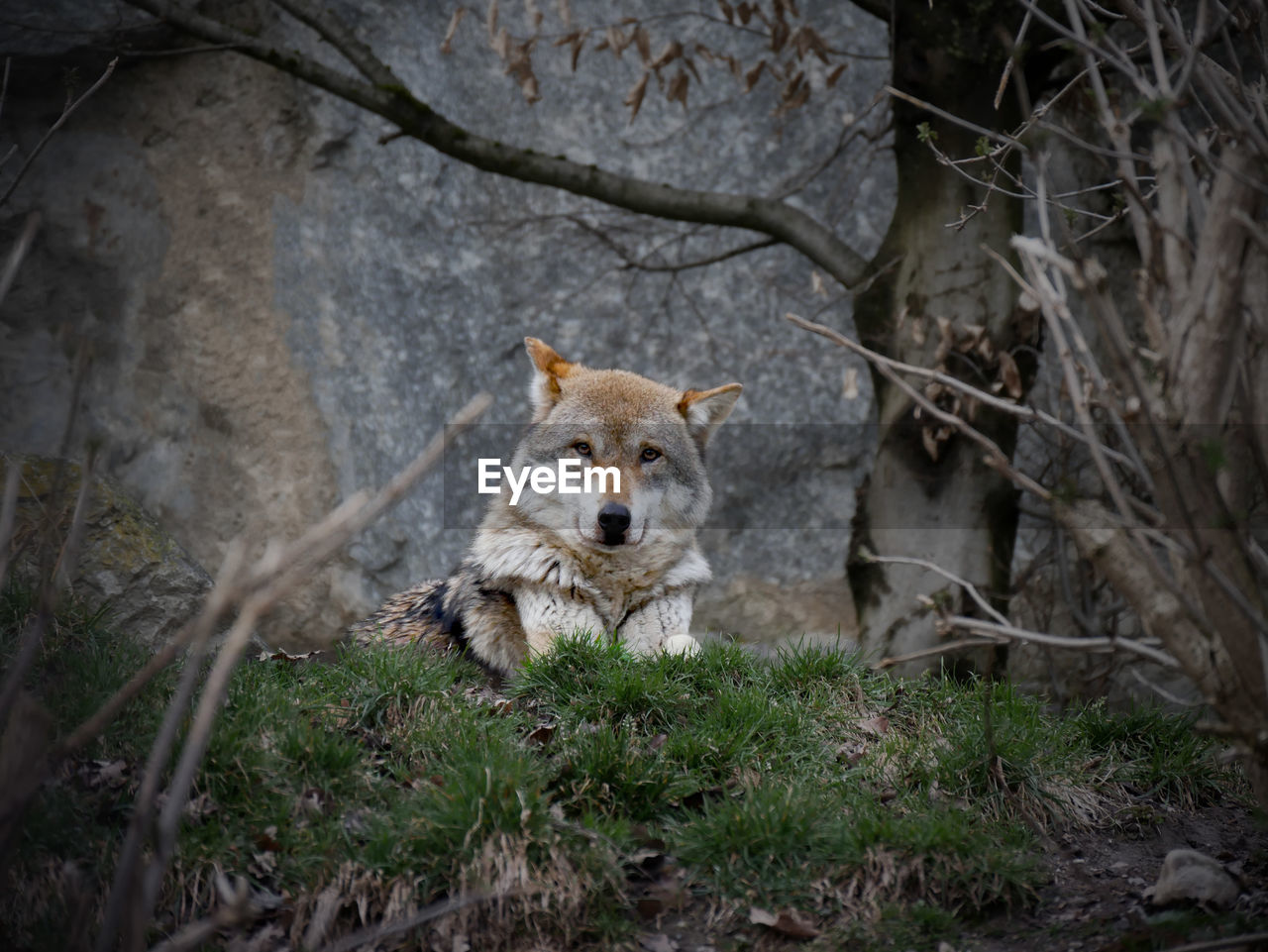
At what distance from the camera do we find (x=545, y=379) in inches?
229

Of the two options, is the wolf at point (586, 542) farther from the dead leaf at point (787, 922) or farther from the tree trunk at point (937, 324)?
the tree trunk at point (937, 324)

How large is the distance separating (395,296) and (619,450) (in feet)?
14.4

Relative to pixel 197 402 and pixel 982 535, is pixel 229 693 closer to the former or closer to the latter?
pixel 982 535

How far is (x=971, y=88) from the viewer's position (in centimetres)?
686

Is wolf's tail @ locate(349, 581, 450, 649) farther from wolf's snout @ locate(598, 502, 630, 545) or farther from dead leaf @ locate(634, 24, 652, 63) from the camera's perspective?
dead leaf @ locate(634, 24, 652, 63)

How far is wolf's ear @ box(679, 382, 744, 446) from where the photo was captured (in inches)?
230

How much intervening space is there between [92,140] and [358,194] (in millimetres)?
2200

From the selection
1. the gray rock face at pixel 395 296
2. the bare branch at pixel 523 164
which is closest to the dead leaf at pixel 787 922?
the bare branch at pixel 523 164

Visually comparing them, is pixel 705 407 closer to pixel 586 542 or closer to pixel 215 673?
pixel 586 542

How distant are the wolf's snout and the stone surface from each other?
7.28ft

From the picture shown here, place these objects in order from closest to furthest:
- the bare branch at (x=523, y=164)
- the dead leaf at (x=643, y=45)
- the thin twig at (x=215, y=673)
Result: the thin twig at (x=215, y=673) → the dead leaf at (x=643, y=45) → the bare branch at (x=523, y=164)

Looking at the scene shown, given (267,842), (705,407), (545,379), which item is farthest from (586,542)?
(267,842)

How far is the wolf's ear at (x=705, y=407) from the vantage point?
5844mm

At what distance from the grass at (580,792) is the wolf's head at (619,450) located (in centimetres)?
70
